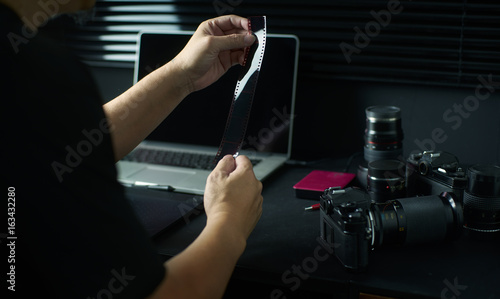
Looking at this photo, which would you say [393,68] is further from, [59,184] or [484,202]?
[59,184]

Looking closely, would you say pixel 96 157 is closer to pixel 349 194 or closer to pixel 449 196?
pixel 349 194

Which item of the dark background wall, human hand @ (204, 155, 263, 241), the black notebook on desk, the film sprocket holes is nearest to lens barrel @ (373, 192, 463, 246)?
the film sprocket holes

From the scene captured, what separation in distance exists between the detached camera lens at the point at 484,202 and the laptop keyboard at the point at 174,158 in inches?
26.3

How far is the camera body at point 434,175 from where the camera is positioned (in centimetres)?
116

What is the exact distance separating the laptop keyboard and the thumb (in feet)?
1.51

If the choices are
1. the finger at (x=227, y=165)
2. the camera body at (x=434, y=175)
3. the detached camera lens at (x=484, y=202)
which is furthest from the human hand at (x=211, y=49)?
the detached camera lens at (x=484, y=202)

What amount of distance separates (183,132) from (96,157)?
104 cm

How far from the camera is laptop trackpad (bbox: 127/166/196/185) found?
5.01 feet

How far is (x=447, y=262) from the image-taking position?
3.43 ft

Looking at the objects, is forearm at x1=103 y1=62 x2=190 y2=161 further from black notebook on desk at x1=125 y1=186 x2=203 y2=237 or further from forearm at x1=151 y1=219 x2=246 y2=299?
forearm at x1=151 y1=219 x2=246 y2=299

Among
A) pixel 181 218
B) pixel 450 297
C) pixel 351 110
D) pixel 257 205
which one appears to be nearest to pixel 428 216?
pixel 450 297

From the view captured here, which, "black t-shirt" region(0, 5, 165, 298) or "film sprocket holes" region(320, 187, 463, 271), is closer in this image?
"black t-shirt" region(0, 5, 165, 298)

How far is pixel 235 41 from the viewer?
1.26 metres

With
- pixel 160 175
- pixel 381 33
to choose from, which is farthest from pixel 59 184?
pixel 381 33
